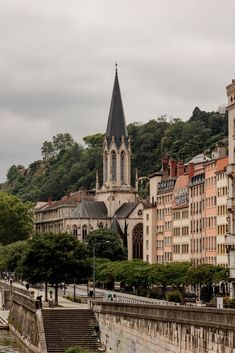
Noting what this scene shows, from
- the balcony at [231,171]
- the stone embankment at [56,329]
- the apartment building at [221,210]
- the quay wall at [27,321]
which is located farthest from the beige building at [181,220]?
Result: the balcony at [231,171]

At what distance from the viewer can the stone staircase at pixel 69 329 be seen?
270ft

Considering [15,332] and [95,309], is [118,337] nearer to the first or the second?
[95,309]

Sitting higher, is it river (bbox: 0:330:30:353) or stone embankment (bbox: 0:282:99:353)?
stone embankment (bbox: 0:282:99:353)

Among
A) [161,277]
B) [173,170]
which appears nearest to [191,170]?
[173,170]

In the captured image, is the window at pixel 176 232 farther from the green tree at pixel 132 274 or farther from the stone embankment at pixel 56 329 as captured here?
the stone embankment at pixel 56 329

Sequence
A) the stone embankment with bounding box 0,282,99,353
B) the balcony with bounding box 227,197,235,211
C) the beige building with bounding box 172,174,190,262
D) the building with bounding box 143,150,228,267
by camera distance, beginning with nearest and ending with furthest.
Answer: the stone embankment with bounding box 0,282,99,353 → the balcony with bounding box 227,197,235,211 → the building with bounding box 143,150,228,267 → the beige building with bounding box 172,174,190,262

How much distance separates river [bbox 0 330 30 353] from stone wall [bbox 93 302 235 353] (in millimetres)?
8987

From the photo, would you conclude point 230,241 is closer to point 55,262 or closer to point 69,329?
point 69,329

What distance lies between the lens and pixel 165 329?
196ft

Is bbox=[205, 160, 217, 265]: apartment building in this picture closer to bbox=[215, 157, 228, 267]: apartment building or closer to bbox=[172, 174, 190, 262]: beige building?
bbox=[215, 157, 228, 267]: apartment building

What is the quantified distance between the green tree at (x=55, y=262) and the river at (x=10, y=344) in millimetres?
6480

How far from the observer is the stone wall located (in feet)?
158

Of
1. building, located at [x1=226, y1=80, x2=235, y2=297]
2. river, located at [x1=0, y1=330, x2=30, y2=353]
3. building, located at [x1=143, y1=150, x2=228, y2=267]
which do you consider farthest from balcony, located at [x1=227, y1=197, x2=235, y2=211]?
building, located at [x1=143, y1=150, x2=228, y2=267]

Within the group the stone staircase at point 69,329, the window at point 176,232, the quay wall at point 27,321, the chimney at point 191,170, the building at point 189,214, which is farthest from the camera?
the window at point 176,232
